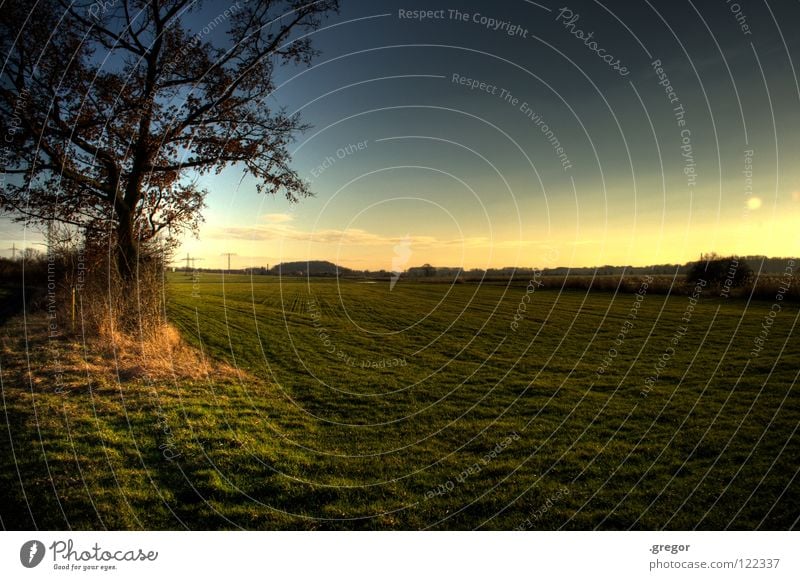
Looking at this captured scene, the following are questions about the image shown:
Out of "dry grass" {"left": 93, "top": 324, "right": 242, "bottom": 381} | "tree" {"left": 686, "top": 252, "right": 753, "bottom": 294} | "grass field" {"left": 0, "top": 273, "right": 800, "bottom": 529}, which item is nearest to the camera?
"grass field" {"left": 0, "top": 273, "right": 800, "bottom": 529}

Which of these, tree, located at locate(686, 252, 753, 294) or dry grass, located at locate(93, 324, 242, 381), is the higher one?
tree, located at locate(686, 252, 753, 294)

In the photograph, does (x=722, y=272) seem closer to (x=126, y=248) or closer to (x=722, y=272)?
(x=722, y=272)

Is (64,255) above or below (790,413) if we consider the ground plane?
above

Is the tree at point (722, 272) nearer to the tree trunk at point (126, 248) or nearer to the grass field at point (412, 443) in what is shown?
the grass field at point (412, 443)

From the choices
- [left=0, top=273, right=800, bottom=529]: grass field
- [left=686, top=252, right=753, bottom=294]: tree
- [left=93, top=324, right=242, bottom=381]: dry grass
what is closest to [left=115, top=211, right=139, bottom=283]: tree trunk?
[left=0, top=273, right=800, bottom=529]: grass field

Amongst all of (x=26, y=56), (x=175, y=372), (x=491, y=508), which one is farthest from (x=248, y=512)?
(x=26, y=56)

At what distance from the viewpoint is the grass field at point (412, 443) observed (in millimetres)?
5949

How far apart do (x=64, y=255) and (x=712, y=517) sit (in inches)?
779

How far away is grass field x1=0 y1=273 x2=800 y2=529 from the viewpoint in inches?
234

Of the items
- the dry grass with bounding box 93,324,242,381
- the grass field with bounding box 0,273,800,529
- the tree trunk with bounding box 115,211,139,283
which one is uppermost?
the tree trunk with bounding box 115,211,139,283

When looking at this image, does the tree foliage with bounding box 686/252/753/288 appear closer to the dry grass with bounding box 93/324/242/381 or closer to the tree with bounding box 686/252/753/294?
the tree with bounding box 686/252/753/294

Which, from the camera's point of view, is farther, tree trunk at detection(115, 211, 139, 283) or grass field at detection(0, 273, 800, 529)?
tree trunk at detection(115, 211, 139, 283)

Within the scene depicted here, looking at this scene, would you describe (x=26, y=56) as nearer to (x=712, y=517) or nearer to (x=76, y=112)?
(x=76, y=112)

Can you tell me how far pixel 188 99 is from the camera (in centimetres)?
1388
